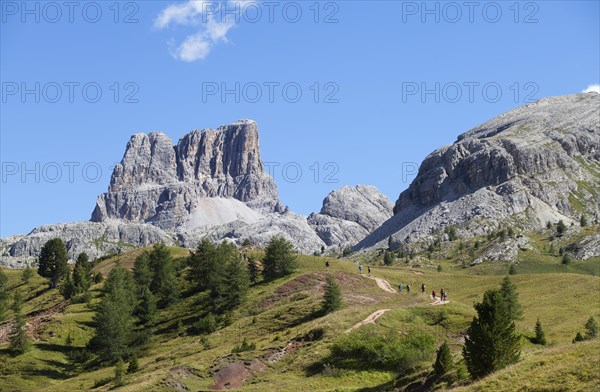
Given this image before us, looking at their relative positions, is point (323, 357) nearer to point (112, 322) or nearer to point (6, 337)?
point (112, 322)

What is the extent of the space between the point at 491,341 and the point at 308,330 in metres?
30.7

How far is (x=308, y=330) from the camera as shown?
75.6 meters

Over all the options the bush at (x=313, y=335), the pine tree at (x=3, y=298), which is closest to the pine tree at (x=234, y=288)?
the bush at (x=313, y=335)

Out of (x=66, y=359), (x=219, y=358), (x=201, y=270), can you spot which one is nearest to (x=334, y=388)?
(x=219, y=358)

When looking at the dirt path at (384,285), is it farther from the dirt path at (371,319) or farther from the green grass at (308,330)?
the dirt path at (371,319)

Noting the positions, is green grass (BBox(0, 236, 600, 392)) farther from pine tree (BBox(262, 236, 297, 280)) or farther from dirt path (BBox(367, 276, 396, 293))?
pine tree (BBox(262, 236, 297, 280))

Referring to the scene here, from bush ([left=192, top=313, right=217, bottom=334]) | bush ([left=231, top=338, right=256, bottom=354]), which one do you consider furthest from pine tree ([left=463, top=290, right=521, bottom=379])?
bush ([left=192, top=313, right=217, bottom=334])

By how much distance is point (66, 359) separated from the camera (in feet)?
323

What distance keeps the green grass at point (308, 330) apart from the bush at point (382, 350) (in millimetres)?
1282

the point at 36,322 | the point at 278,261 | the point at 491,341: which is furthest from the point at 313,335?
the point at 36,322

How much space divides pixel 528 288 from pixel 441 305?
143 ft

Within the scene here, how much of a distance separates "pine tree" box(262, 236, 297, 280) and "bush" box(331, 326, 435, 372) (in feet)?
158

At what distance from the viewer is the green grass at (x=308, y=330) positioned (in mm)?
58875

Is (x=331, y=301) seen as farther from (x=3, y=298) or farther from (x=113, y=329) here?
(x=3, y=298)
